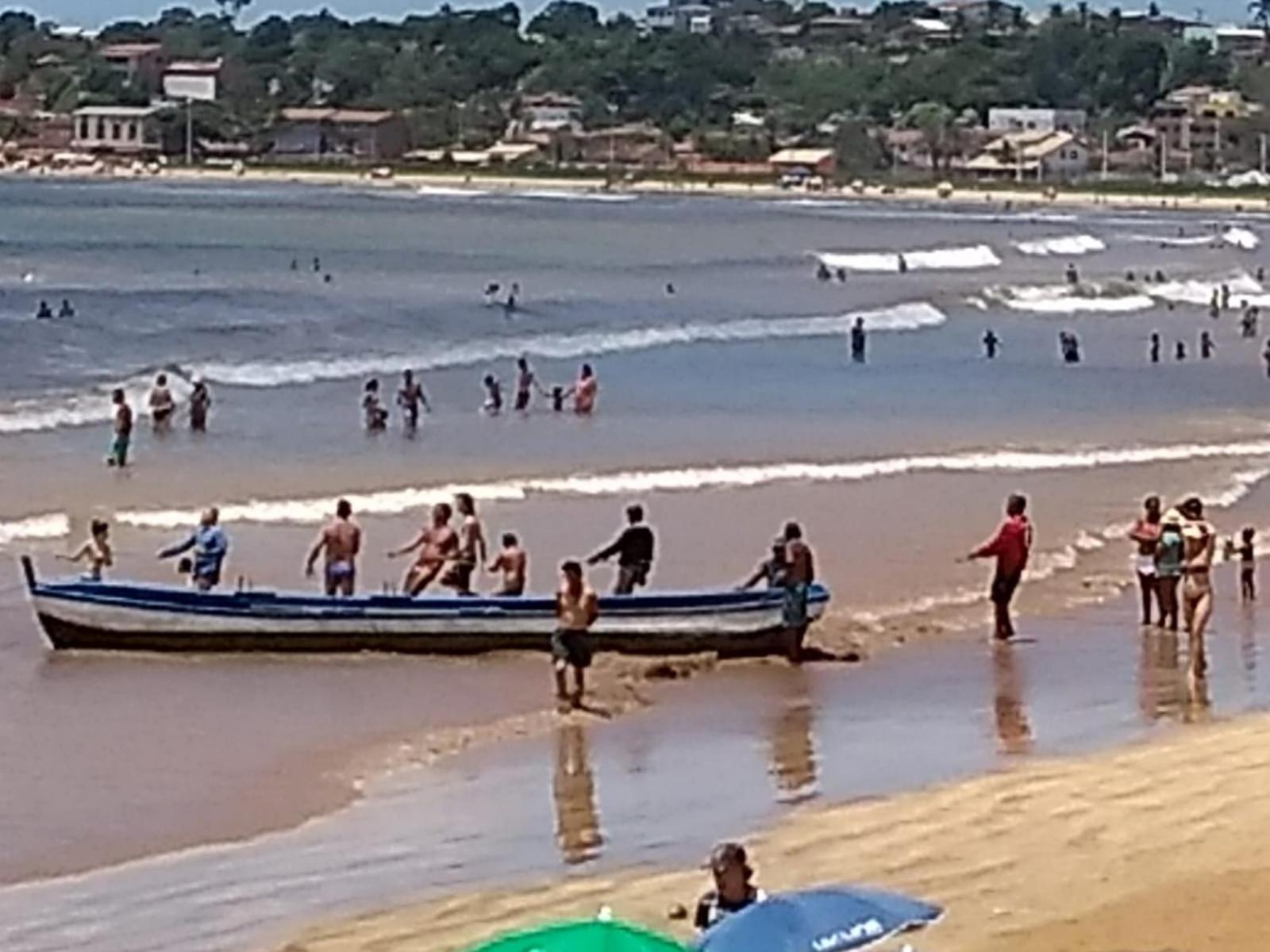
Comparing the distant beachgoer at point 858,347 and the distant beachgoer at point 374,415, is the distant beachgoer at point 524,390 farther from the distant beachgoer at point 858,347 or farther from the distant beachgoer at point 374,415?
the distant beachgoer at point 858,347

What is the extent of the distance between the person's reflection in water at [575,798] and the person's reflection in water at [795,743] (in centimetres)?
107

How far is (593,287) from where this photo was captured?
85.6 m

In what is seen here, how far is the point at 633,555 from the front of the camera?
21.5 metres

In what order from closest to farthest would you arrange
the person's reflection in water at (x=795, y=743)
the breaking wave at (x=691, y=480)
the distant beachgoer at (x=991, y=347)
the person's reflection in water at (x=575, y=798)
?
the person's reflection in water at (x=575, y=798)
the person's reflection in water at (x=795, y=743)
the breaking wave at (x=691, y=480)
the distant beachgoer at (x=991, y=347)

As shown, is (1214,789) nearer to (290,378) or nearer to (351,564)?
(351,564)

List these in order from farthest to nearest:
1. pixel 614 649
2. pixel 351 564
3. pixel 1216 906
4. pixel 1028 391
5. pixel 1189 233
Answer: pixel 1189 233
pixel 1028 391
pixel 351 564
pixel 614 649
pixel 1216 906

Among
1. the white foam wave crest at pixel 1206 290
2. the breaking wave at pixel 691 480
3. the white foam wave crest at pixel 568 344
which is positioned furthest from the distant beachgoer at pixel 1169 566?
the white foam wave crest at pixel 1206 290

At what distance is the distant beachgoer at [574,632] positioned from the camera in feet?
60.8

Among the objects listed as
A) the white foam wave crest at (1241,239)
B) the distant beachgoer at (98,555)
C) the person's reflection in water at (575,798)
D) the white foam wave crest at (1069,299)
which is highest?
the distant beachgoer at (98,555)

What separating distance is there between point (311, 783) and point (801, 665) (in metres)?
4.71

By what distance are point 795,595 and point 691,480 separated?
42.9ft

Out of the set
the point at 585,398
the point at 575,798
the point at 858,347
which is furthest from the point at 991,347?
the point at 575,798

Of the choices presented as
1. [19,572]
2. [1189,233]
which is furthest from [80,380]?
[1189,233]

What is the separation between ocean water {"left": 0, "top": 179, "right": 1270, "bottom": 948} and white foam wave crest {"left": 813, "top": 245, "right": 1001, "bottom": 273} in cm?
51
